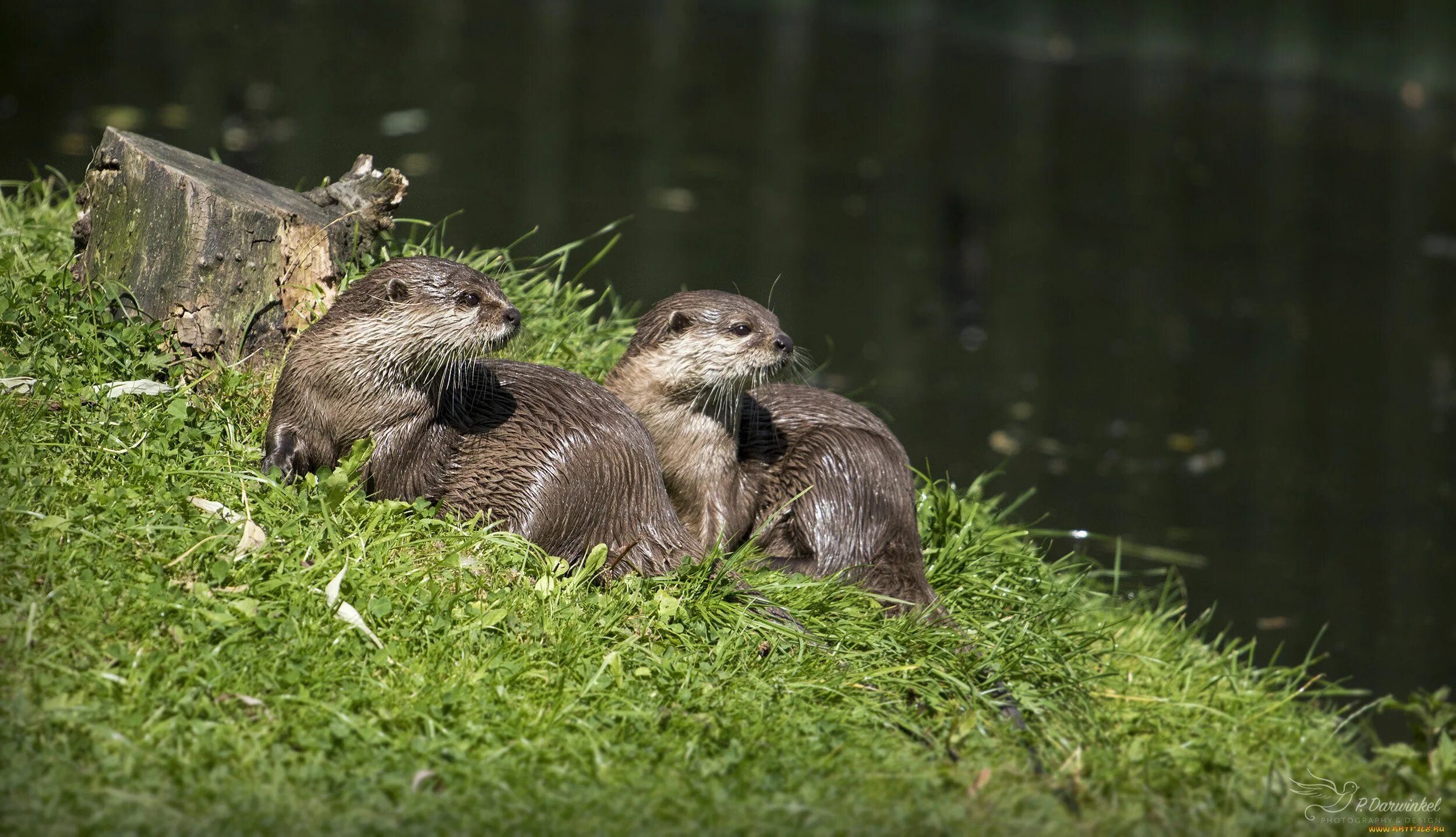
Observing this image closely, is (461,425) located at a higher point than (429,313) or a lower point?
lower

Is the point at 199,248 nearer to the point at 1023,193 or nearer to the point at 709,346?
the point at 709,346

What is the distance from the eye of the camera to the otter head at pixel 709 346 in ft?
9.93

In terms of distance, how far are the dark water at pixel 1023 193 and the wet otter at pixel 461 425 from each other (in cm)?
141

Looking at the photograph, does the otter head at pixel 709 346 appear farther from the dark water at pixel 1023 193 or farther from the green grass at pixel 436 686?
the dark water at pixel 1023 193

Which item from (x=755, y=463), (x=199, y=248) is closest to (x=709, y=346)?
(x=755, y=463)

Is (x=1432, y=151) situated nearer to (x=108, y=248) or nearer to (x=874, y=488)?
(x=874, y=488)

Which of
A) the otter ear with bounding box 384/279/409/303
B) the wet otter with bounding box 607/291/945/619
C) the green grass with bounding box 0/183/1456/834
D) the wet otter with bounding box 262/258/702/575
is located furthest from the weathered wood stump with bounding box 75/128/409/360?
the wet otter with bounding box 607/291/945/619

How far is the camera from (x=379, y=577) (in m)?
2.58

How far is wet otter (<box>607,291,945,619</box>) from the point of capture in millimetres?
3057

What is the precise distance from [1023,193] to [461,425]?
713 centimetres

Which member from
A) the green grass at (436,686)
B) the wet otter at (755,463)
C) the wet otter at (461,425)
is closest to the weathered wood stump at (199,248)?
the green grass at (436,686)

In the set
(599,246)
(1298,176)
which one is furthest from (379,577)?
(1298,176)

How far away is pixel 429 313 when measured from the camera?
2.71 metres

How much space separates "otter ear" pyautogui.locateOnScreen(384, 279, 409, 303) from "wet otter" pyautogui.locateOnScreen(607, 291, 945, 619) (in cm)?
58
